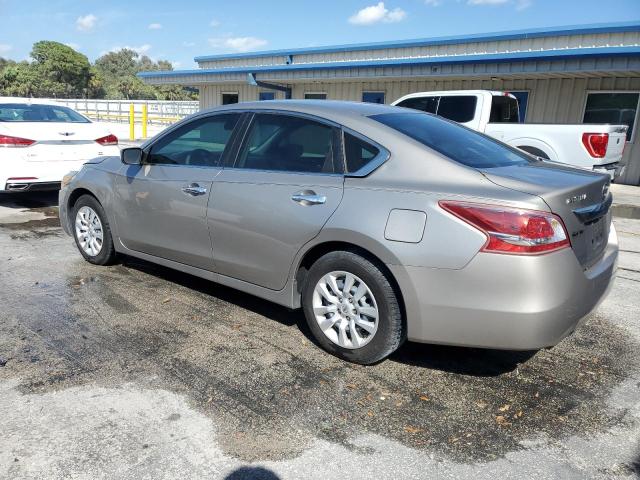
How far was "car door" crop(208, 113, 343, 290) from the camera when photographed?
11.0 ft

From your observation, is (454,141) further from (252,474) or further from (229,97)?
(229,97)

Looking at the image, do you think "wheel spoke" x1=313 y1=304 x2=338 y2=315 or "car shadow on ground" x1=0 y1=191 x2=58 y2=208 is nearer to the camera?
"wheel spoke" x1=313 y1=304 x2=338 y2=315

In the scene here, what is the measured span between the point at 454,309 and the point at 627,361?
1.55 meters

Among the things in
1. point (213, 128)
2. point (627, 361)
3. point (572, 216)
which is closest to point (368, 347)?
point (572, 216)

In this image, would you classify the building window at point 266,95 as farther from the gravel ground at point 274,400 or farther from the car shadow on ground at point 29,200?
the gravel ground at point 274,400

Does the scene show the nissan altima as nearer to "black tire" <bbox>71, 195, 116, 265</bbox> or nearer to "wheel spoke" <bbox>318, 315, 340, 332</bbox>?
"wheel spoke" <bbox>318, 315, 340, 332</bbox>

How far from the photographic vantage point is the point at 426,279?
2.89 metres

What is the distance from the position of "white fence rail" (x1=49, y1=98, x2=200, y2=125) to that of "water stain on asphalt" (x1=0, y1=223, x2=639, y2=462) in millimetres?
24974

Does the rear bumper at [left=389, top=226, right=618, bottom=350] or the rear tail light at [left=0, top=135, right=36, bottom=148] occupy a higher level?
the rear tail light at [left=0, top=135, right=36, bottom=148]

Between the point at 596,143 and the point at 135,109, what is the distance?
31.9 meters

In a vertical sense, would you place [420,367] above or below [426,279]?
below

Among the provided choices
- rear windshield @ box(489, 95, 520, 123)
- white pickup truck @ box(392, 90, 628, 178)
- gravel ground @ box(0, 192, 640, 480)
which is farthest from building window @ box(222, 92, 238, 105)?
gravel ground @ box(0, 192, 640, 480)

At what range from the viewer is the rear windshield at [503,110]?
33.5ft

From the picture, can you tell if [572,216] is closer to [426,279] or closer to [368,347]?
[426,279]
